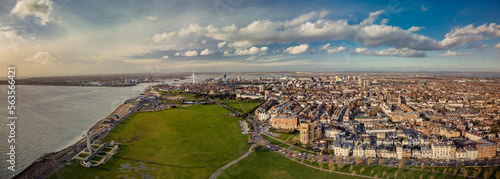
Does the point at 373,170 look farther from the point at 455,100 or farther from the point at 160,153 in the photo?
the point at 455,100

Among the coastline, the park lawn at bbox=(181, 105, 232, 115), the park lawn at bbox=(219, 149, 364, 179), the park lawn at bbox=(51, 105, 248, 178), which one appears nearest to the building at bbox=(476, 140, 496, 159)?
the park lawn at bbox=(219, 149, 364, 179)

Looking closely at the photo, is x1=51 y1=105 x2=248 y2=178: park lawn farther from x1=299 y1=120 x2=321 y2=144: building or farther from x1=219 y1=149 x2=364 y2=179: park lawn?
x1=299 y1=120 x2=321 y2=144: building

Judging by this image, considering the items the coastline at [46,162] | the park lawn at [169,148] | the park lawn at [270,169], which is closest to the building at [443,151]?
the park lawn at [270,169]

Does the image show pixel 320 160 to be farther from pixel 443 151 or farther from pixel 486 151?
pixel 486 151

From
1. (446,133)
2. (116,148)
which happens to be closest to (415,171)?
(446,133)

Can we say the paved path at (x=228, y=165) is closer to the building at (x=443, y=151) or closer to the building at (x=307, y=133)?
the building at (x=307, y=133)

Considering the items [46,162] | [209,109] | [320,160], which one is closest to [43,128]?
[46,162]
